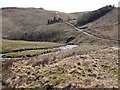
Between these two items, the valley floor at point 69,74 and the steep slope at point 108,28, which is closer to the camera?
the valley floor at point 69,74

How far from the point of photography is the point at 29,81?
137ft

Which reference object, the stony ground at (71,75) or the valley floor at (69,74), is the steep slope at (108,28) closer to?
the valley floor at (69,74)

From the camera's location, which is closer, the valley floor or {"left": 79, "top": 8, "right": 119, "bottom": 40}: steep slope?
the valley floor

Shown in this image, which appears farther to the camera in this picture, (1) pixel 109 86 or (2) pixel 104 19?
(2) pixel 104 19

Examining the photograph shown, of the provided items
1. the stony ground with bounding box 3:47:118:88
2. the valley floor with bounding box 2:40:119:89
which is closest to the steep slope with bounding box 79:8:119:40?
the valley floor with bounding box 2:40:119:89

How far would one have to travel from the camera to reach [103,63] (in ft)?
155

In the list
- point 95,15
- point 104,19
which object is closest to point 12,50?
point 104,19

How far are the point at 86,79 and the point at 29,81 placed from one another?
831cm

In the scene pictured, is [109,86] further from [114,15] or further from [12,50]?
[114,15]

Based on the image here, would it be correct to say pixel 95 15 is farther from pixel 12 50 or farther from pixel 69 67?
pixel 69 67

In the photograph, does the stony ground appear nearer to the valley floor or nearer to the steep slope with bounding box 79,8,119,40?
the valley floor

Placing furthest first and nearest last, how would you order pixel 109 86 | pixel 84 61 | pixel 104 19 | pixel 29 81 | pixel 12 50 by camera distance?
pixel 104 19 → pixel 12 50 → pixel 84 61 → pixel 29 81 → pixel 109 86

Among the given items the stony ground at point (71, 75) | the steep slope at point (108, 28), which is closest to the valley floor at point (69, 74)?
the stony ground at point (71, 75)

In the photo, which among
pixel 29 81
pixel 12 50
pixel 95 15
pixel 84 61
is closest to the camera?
pixel 29 81
